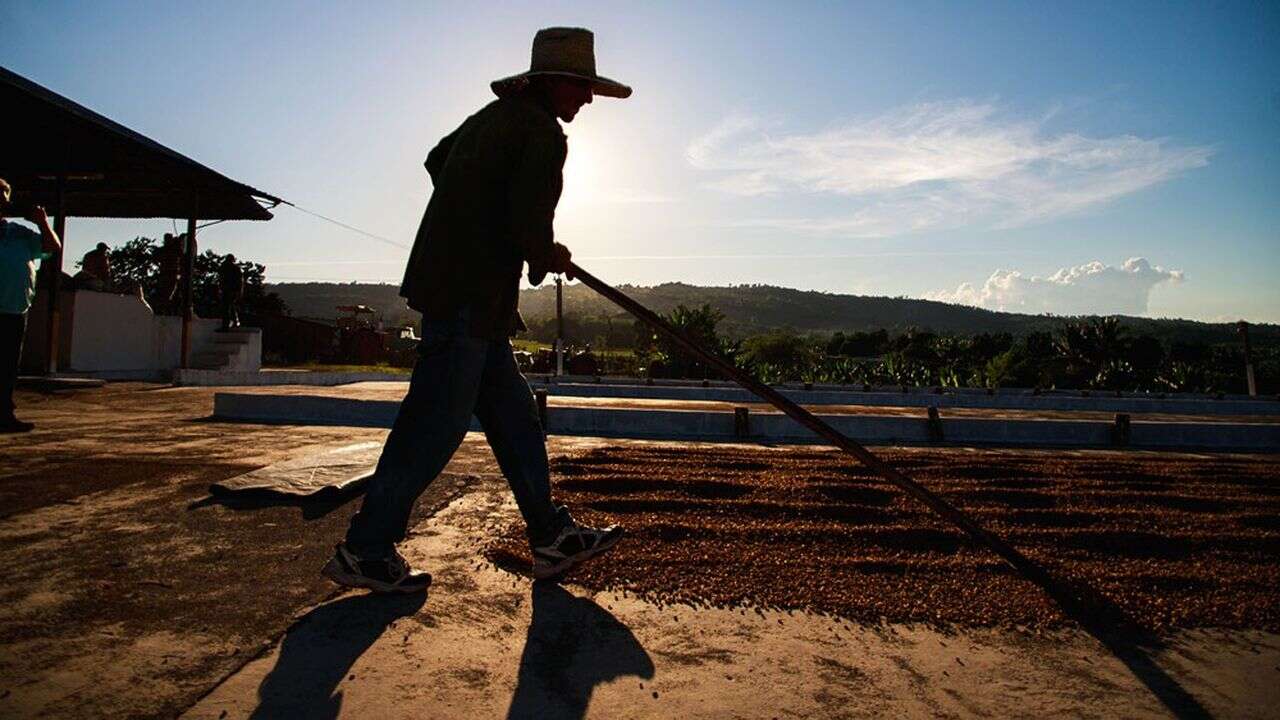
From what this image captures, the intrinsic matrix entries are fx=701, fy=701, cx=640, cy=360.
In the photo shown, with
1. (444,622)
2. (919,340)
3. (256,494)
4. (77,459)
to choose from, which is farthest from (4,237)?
(919,340)

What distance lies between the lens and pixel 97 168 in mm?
12641

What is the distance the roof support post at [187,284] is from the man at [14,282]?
8.18m

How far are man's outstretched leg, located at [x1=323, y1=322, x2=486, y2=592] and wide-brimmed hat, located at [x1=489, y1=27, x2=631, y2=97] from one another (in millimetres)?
962

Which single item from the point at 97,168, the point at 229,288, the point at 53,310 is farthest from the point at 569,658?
the point at 229,288

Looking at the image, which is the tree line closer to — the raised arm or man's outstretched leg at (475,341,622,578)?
the raised arm

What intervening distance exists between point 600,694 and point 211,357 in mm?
15866

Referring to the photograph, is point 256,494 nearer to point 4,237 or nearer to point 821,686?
point 821,686

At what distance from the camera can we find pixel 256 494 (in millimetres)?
3283

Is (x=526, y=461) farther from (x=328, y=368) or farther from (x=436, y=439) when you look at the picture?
(x=328, y=368)

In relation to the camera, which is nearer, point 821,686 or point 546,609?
point 821,686

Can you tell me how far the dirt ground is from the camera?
61.0 inches

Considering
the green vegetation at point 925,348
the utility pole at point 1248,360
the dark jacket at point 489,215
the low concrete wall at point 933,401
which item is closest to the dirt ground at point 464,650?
the dark jacket at point 489,215

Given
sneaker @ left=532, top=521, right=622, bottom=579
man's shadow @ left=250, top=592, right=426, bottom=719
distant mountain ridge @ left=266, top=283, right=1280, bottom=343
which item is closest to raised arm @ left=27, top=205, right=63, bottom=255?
man's shadow @ left=250, top=592, right=426, bottom=719

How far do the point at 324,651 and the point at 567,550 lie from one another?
0.90 meters
